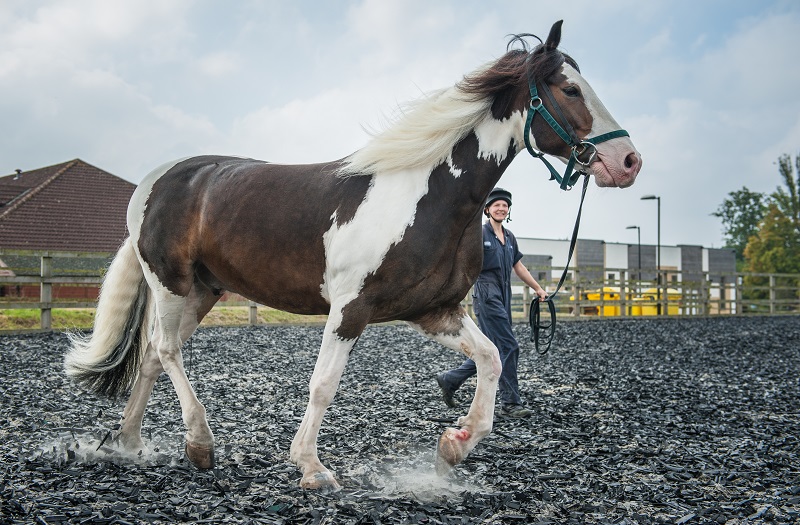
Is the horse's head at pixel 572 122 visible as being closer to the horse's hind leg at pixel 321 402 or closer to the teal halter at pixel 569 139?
the teal halter at pixel 569 139

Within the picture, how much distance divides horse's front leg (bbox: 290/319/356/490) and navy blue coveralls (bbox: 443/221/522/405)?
7.77 ft

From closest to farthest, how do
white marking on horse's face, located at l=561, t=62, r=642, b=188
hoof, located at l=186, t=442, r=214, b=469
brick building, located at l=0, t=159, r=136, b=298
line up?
white marking on horse's face, located at l=561, t=62, r=642, b=188
hoof, located at l=186, t=442, r=214, b=469
brick building, located at l=0, t=159, r=136, b=298

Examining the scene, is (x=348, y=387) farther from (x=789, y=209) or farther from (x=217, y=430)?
(x=789, y=209)

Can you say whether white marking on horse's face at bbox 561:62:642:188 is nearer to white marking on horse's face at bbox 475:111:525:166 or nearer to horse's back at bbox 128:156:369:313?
white marking on horse's face at bbox 475:111:525:166

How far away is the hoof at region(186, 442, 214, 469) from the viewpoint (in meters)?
3.35

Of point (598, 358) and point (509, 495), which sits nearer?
point (509, 495)

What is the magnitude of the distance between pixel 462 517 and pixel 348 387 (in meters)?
3.70

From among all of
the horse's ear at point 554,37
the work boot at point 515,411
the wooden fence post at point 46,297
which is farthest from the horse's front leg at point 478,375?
the wooden fence post at point 46,297

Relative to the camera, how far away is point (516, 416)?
4988 mm

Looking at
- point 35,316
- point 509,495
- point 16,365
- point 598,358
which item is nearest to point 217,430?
point 509,495

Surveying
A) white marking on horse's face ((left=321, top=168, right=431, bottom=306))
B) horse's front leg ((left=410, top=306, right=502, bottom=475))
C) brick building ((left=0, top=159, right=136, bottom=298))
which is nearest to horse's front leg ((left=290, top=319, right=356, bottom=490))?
white marking on horse's face ((left=321, top=168, right=431, bottom=306))

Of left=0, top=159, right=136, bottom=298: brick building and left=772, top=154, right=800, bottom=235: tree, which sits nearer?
left=0, top=159, right=136, bottom=298: brick building

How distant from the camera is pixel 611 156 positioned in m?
2.90

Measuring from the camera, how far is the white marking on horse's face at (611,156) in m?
2.89
